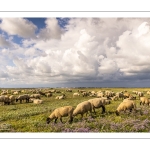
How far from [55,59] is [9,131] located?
281 inches

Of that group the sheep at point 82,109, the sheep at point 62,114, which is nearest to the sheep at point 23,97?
the sheep at point 62,114

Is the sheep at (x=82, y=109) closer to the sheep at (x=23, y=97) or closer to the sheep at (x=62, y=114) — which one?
the sheep at (x=62, y=114)

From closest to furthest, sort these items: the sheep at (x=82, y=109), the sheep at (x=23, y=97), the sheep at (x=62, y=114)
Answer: the sheep at (x=62, y=114), the sheep at (x=82, y=109), the sheep at (x=23, y=97)

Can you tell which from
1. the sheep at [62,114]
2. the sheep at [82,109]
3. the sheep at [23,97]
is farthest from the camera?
the sheep at [23,97]

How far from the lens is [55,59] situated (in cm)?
1797

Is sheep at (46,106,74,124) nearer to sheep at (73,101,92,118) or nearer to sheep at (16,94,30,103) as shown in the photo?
sheep at (73,101,92,118)

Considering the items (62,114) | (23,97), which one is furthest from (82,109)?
(23,97)

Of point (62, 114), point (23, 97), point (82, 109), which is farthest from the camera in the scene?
point (23, 97)

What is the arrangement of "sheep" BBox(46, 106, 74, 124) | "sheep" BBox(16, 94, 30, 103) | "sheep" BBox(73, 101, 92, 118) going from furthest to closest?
"sheep" BBox(16, 94, 30, 103), "sheep" BBox(73, 101, 92, 118), "sheep" BBox(46, 106, 74, 124)

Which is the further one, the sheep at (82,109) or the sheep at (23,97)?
the sheep at (23,97)

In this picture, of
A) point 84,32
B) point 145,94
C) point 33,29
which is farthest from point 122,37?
point 145,94

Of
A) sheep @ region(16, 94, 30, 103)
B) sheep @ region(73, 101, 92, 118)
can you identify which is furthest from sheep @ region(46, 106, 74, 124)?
sheep @ region(16, 94, 30, 103)

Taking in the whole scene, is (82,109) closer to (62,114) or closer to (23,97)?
(62,114)

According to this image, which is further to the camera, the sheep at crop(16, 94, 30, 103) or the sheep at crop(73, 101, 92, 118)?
the sheep at crop(16, 94, 30, 103)
